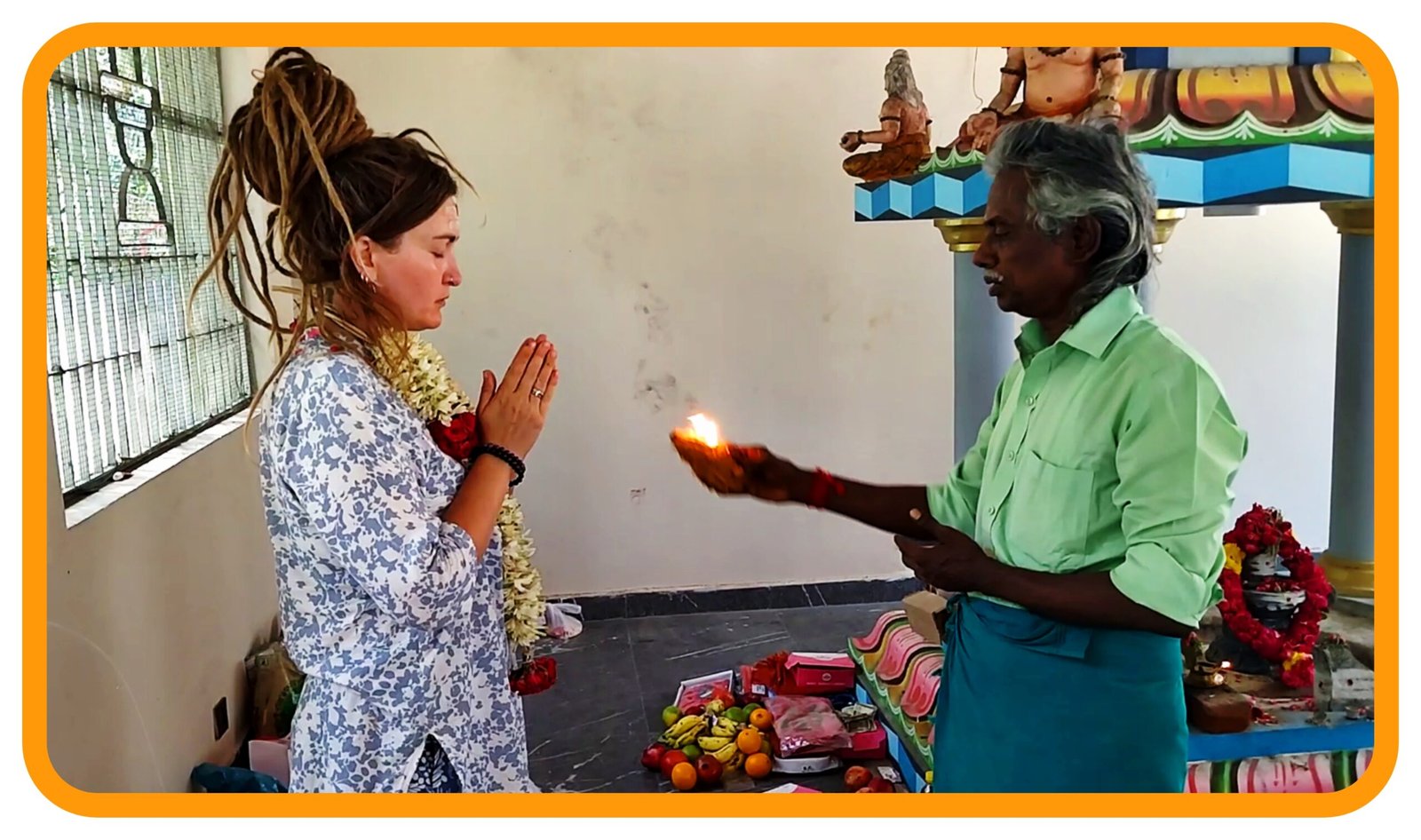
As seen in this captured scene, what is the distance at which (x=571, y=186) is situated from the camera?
1515 mm

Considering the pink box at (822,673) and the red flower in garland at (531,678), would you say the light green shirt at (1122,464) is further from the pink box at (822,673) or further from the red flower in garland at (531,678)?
the pink box at (822,673)

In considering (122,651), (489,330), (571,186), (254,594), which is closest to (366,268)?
(489,330)

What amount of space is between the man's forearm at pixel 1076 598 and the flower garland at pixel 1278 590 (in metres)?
0.52

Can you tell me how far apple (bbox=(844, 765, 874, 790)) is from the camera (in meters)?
1.57

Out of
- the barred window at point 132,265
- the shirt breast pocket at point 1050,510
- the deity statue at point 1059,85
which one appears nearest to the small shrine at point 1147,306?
the deity statue at point 1059,85

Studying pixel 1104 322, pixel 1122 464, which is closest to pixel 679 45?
pixel 1104 322

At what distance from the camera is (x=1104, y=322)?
1.08 metres

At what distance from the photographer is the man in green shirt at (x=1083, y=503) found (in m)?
1.02

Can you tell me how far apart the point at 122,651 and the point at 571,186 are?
2.67ft

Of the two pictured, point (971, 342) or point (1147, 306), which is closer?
point (1147, 306)

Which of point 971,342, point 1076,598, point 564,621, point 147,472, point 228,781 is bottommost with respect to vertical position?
point 228,781

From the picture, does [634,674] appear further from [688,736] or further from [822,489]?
[822,489]

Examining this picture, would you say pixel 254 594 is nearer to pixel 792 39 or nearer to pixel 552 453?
pixel 552 453

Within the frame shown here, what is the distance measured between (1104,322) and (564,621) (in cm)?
90
